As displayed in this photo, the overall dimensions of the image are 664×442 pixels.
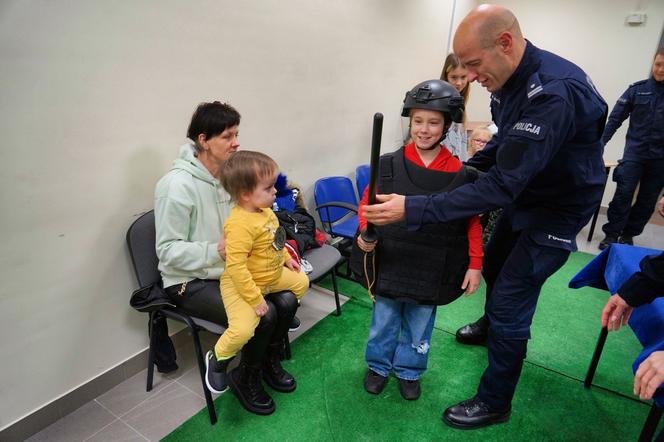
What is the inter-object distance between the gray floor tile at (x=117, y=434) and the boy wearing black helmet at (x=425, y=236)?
3.89 feet

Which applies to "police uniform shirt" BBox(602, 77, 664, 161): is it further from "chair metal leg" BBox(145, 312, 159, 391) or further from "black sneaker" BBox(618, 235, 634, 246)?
"chair metal leg" BBox(145, 312, 159, 391)

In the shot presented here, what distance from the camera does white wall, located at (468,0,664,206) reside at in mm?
4191

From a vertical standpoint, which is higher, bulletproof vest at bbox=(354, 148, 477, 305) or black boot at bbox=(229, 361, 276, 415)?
bulletproof vest at bbox=(354, 148, 477, 305)

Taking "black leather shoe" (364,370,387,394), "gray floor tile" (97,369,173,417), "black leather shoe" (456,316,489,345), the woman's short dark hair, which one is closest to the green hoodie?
the woman's short dark hair

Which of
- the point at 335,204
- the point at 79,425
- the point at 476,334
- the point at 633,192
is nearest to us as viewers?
the point at 79,425

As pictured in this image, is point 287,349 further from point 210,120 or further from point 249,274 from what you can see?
point 210,120

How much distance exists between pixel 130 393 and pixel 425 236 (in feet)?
5.25

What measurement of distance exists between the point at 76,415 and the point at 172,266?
2.77 feet

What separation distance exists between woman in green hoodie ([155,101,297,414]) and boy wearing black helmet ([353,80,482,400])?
0.49 metres

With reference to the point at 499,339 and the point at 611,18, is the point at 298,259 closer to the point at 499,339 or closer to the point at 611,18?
the point at 499,339

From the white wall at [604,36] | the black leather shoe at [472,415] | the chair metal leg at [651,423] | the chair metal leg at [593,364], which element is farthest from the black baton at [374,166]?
the white wall at [604,36]

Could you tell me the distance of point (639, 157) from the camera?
348cm

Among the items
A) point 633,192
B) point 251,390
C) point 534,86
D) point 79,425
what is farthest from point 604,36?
point 79,425

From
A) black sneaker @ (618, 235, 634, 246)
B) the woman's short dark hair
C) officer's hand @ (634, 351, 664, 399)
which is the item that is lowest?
black sneaker @ (618, 235, 634, 246)
